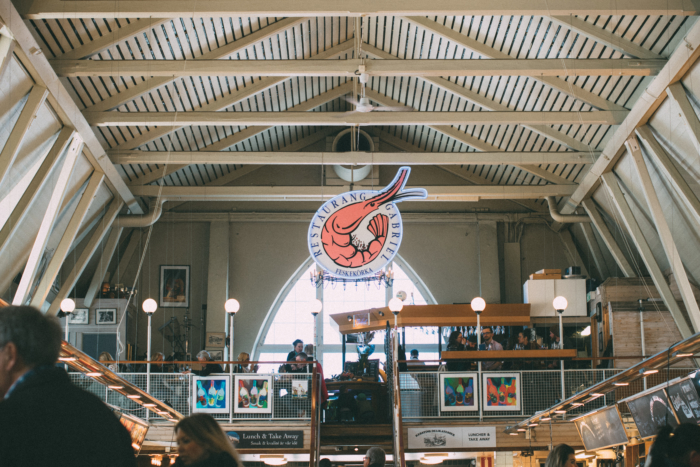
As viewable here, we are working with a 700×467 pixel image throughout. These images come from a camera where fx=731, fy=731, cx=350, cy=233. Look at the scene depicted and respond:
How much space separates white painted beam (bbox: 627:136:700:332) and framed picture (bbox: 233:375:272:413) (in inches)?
273

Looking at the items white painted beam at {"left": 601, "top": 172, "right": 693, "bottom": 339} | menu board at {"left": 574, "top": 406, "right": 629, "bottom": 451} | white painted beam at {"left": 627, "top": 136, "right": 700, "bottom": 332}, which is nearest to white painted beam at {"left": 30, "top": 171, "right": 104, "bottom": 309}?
menu board at {"left": 574, "top": 406, "right": 629, "bottom": 451}

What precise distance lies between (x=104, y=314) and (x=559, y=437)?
410 inches

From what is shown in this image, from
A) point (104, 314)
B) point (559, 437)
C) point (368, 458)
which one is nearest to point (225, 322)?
point (104, 314)

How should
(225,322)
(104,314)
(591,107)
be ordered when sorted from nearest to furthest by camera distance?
(591,107) → (104,314) → (225,322)

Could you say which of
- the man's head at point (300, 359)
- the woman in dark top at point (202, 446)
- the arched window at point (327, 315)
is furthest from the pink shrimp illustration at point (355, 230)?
the woman in dark top at point (202, 446)

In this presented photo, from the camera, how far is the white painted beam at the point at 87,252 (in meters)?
14.8

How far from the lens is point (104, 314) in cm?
1686

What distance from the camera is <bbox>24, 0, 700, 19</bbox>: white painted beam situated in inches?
385

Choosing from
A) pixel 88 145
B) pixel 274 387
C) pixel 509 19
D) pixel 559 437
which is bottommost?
pixel 559 437

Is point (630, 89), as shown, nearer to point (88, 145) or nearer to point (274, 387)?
point (274, 387)

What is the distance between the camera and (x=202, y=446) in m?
3.14

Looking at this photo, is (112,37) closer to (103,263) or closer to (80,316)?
(103,263)

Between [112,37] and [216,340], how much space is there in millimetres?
8789

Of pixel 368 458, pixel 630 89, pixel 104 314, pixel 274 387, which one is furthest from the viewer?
pixel 104 314
